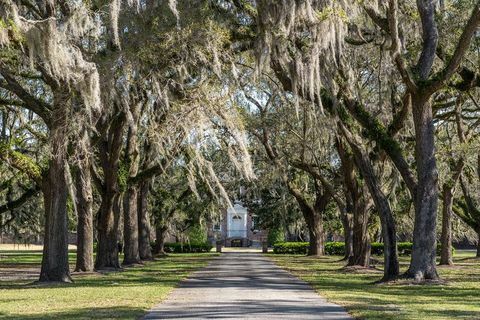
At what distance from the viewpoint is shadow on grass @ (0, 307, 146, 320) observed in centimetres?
1017

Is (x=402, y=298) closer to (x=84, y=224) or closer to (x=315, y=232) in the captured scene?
(x=84, y=224)

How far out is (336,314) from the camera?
10719mm

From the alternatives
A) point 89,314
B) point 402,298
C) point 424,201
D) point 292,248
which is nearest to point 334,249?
point 292,248

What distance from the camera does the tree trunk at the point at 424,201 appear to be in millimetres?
17016

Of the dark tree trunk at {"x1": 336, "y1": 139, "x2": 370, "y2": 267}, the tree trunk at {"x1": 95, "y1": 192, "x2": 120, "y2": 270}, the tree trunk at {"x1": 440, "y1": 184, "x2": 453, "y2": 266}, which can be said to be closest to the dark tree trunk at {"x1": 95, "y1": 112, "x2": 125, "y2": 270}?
the tree trunk at {"x1": 95, "y1": 192, "x2": 120, "y2": 270}

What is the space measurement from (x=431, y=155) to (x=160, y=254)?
92.1ft

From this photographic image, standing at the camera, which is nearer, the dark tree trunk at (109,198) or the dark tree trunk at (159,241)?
the dark tree trunk at (109,198)

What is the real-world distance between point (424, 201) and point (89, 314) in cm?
938

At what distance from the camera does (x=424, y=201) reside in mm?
17109

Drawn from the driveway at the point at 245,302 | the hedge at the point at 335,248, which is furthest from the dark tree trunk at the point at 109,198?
the hedge at the point at 335,248

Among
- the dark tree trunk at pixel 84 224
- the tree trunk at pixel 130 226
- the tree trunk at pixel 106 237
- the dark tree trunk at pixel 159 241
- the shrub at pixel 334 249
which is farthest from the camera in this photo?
the shrub at pixel 334 249

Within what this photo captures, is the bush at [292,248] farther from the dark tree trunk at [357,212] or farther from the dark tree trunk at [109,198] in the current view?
the dark tree trunk at [109,198]

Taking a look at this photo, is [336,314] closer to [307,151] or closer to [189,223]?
[307,151]

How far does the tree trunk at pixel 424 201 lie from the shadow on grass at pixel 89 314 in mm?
8270
